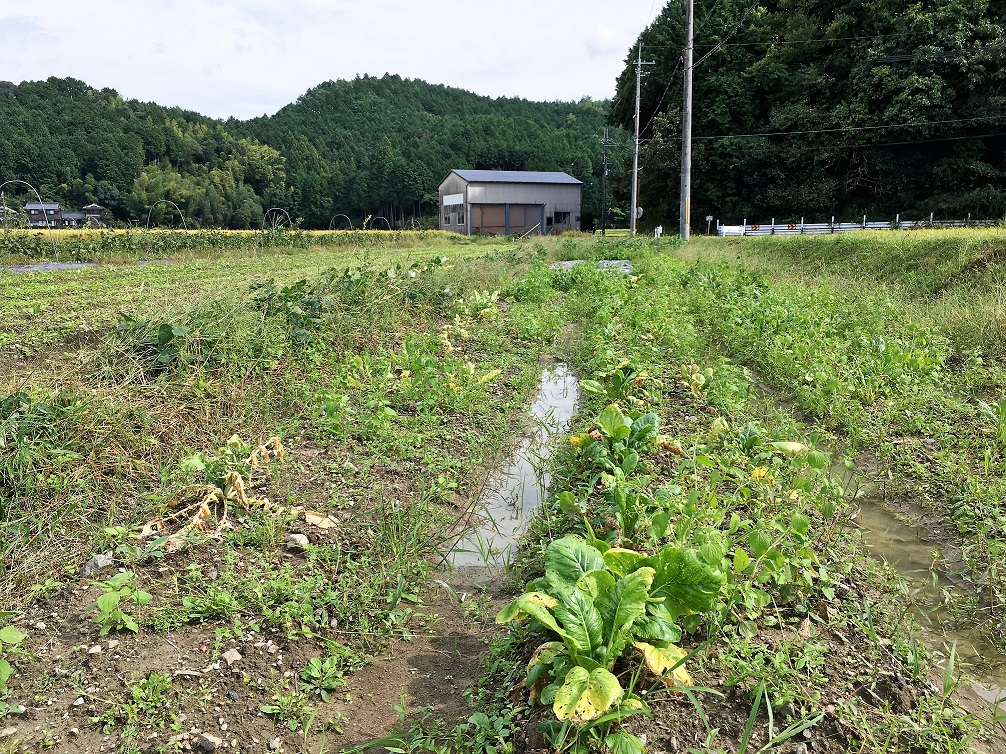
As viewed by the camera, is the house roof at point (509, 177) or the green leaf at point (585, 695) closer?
the green leaf at point (585, 695)

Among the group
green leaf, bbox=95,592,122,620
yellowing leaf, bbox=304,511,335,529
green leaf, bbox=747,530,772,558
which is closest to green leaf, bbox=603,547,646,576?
green leaf, bbox=747,530,772,558

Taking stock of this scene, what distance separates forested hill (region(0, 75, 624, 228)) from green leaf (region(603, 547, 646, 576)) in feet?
46.2

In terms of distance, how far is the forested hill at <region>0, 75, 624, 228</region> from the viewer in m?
35.5

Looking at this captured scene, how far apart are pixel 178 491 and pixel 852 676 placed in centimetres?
307

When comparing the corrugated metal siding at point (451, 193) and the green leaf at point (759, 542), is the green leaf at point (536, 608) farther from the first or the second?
the corrugated metal siding at point (451, 193)

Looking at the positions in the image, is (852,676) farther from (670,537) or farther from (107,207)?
(107,207)

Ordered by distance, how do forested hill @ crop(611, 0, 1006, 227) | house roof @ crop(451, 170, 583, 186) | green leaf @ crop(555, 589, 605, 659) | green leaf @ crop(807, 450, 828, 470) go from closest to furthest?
green leaf @ crop(555, 589, 605, 659)
green leaf @ crop(807, 450, 828, 470)
forested hill @ crop(611, 0, 1006, 227)
house roof @ crop(451, 170, 583, 186)

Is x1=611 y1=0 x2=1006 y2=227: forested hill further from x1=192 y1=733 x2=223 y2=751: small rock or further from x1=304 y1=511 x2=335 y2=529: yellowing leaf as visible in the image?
x1=192 y1=733 x2=223 y2=751: small rock

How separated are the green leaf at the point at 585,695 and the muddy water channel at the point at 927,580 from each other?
4.76ft

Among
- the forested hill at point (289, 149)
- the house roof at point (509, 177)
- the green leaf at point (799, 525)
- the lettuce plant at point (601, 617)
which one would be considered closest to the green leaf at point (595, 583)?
the lettuce plant at point (601, 617)

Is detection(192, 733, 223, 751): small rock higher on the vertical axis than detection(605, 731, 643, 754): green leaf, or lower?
lower

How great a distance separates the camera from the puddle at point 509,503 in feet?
10.9

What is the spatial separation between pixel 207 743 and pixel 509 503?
2.27 meters

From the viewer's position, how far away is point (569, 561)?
2.31 meters
